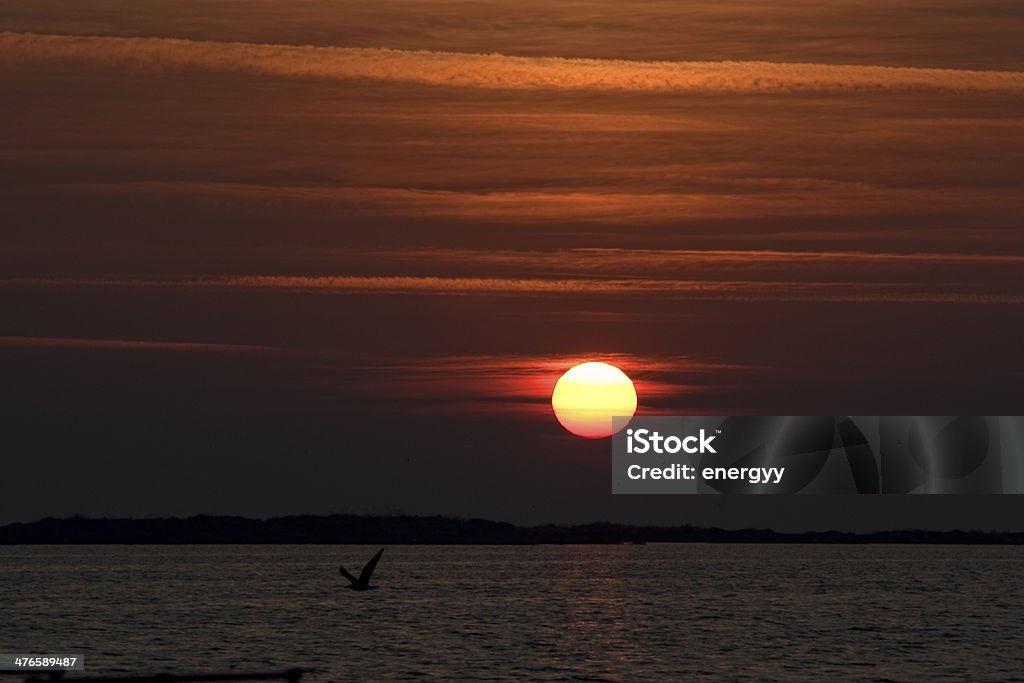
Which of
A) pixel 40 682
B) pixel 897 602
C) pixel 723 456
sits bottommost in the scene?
pixel 40 682

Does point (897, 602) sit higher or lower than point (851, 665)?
higher

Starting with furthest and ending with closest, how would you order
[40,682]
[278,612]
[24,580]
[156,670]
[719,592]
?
[24,580]
[719,592]
[278,612]
[156,670]
[40,682]

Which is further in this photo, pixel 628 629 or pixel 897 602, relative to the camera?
pixel 897 602

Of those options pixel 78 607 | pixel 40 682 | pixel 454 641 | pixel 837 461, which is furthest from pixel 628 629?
pixel 837 461

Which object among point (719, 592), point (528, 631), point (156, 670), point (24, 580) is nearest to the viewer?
point (156, 670)

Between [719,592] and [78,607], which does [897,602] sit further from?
[78,607]

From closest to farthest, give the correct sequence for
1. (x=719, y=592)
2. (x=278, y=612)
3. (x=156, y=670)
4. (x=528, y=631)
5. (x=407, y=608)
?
(x=156, y=670), (x=528, y=631), (x=278, y=612), (x=407, y=608), (x=719, y=592)

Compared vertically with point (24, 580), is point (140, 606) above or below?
below

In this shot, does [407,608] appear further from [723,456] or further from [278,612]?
[723,456]

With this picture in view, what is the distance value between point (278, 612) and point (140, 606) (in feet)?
49.7

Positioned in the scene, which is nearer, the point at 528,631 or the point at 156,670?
the point at 156,670

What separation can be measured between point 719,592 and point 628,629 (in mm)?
63937

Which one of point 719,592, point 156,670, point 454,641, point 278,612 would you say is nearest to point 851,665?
point 454,641

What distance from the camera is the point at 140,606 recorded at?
136875mm
